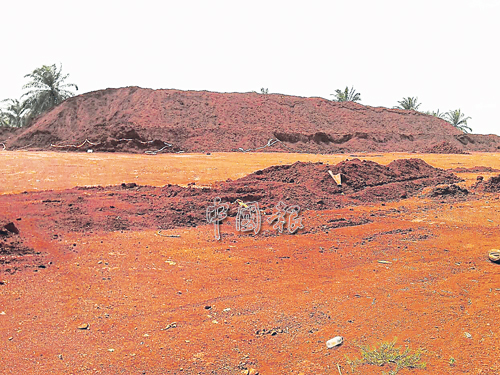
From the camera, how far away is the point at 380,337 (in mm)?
3770

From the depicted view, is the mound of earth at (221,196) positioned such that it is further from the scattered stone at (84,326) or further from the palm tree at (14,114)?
the palm tree at (14,114)

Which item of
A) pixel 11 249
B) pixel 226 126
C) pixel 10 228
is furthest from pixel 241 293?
pixel 226 126

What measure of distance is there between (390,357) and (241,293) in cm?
192

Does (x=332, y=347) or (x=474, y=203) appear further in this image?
(x=474, y=203)

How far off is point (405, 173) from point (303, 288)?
1038 cm

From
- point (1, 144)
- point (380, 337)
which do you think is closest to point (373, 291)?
point (380, 337)

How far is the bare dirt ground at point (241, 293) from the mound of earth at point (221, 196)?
0.13m

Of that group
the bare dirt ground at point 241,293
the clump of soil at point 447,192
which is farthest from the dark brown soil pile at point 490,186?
the bare dirt ground at point 241,293

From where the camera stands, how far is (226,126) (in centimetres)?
3584

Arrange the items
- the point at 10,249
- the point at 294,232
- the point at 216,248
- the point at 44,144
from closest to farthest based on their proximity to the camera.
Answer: the point at 10,249, the point at 216,248, the point at 294,232, the point at 44,144

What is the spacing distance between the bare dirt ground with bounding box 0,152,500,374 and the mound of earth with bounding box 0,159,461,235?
129 mm

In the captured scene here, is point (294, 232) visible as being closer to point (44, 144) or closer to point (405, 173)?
point (405, 173)

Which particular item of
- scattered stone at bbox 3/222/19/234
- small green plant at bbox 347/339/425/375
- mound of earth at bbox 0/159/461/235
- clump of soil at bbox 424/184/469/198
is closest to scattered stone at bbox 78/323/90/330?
small green plant at bbox 347/339/425/375

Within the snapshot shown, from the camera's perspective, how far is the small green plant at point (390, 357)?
332cm
